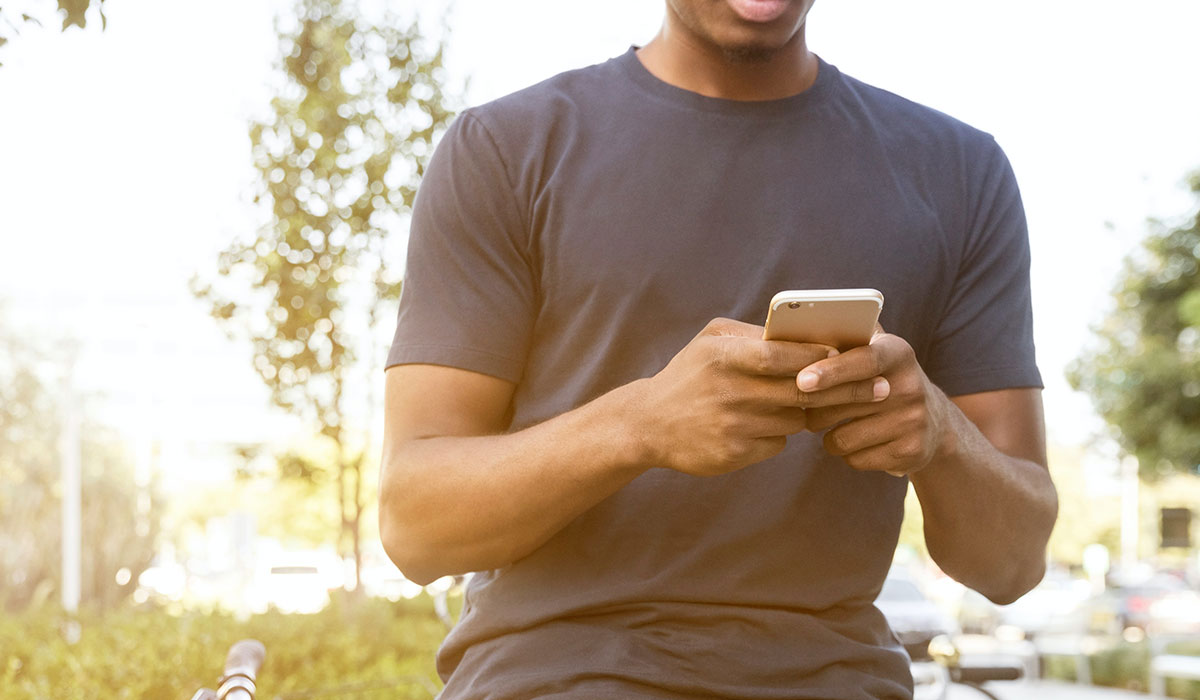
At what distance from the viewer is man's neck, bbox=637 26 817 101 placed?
2021 millimetres

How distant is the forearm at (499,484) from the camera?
159cm

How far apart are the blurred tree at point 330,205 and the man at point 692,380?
900 cm

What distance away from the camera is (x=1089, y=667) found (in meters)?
22.6

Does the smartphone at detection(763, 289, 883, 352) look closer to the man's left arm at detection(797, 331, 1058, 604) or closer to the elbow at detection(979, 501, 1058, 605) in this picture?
the man's left arm at detection(797, 331, 1058, 604)

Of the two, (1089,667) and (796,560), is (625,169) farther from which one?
(1089,667)

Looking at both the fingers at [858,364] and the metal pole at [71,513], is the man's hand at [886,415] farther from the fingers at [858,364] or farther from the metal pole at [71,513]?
the metal pole at [71,513]

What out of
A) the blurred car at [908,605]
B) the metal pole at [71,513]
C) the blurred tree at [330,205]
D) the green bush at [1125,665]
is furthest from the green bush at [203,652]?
the green bush at [1125,665]

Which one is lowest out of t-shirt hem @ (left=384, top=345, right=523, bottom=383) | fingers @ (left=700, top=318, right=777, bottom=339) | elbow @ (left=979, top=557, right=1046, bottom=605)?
elbow @ (left=979, top=557, right=1046, bottom=605)

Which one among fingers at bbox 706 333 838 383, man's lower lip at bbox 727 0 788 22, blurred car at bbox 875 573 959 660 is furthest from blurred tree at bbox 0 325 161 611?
fingers at bbox 706 333 838 383

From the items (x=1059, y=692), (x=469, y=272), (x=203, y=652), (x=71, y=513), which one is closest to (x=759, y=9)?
(x=469, y=272)

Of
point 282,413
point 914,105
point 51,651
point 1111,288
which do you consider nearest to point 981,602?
point 1111,288

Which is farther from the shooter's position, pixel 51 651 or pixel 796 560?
pixel 51 651

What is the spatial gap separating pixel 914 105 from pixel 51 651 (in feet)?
21.4

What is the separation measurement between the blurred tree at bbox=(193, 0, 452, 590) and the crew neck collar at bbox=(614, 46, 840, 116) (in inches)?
351
